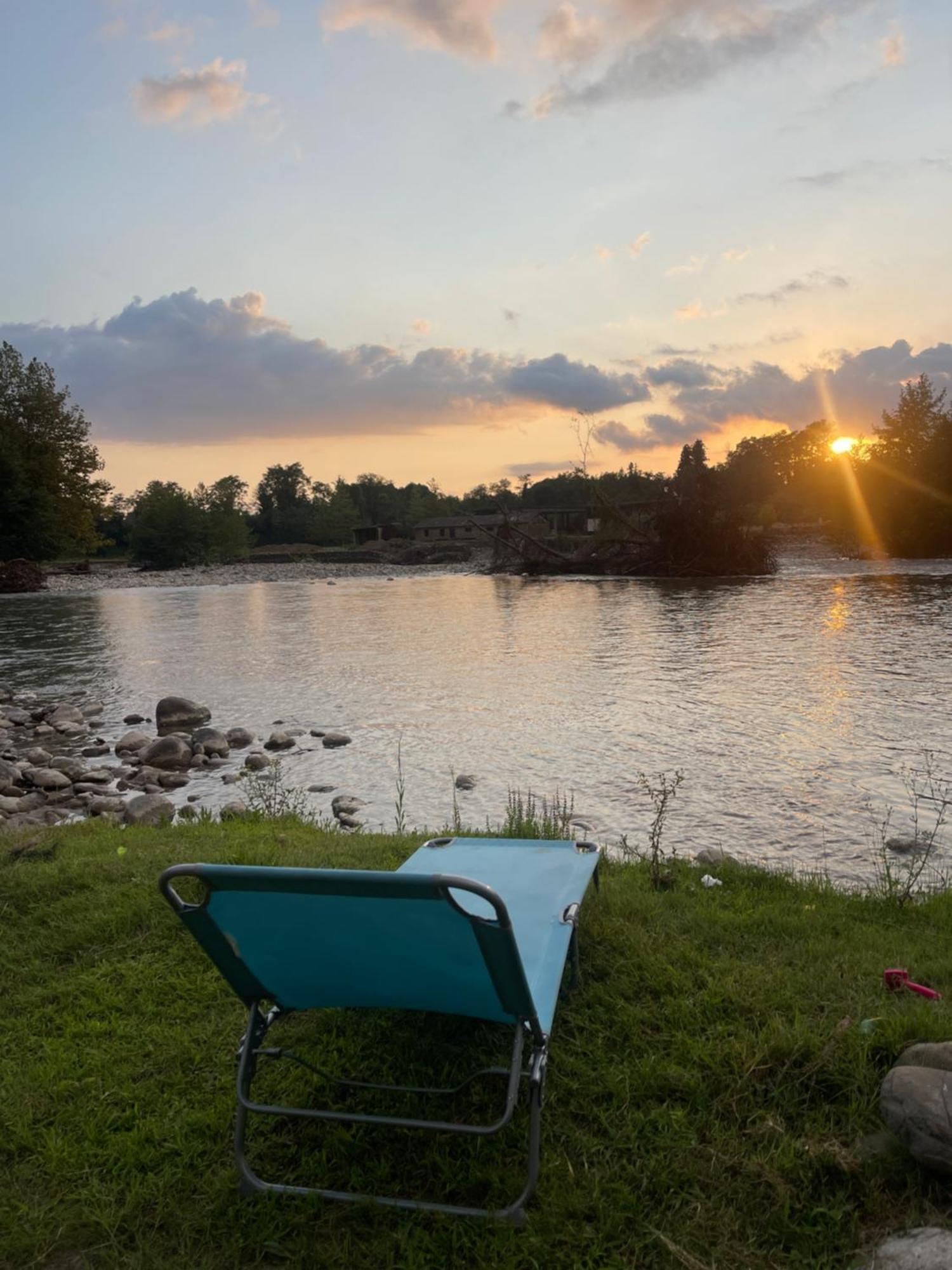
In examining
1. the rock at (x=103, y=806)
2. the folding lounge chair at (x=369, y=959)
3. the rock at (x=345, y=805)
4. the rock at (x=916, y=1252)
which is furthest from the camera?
the rock at (x=103, y=806)

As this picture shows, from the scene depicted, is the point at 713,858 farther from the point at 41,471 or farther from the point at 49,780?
the point at 41,471

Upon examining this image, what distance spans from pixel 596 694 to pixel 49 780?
28.2 ft

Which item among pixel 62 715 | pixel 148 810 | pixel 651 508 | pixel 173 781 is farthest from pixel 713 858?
pixel 651 508

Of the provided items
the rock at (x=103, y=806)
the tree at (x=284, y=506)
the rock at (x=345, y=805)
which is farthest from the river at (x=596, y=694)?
the tree at (x=284, y=506)

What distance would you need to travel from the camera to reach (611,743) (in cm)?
1166

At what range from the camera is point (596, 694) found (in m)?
15.3

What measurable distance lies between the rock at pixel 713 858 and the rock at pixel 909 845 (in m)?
1.42

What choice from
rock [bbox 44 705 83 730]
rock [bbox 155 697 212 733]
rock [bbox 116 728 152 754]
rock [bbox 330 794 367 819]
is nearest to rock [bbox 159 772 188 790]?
rock [bbox 116 728 152 754]

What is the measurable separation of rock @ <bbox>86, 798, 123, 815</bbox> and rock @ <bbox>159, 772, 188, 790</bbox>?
0.90 meters

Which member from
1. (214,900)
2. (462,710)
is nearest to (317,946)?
(214,900)

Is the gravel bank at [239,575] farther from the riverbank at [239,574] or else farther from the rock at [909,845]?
the rock at [909,845]

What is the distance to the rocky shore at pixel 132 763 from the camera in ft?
29.6

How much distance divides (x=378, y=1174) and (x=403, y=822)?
5.51m

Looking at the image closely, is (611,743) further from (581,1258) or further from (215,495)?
(215,495)
